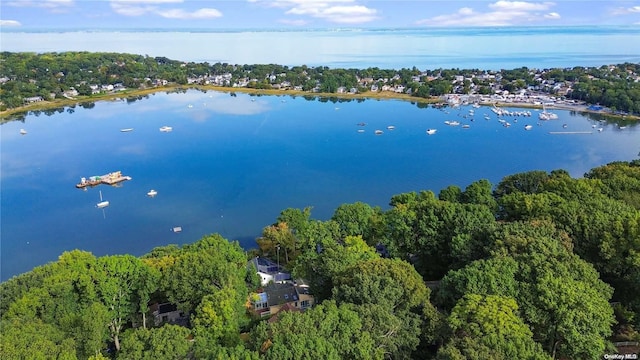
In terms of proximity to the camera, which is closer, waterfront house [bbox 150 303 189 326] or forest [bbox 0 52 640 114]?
waterfront house [bbox 150 303 189 326]

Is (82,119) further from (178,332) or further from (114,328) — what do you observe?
(178,332)

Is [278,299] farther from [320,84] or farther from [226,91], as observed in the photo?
[226,91]

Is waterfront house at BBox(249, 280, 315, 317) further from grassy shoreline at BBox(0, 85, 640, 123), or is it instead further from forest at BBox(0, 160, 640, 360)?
grassy shoreline at BBox(0, 85, 640, 123)

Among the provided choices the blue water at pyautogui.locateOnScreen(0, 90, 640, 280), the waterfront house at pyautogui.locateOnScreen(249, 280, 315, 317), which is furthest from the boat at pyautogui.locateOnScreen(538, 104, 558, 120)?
the waterfront house at pyautogui.locateOnScreen(249, 280, 315, 317)

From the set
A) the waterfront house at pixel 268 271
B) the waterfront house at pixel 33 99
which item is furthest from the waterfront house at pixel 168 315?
the waterfront house at pixel 33 99

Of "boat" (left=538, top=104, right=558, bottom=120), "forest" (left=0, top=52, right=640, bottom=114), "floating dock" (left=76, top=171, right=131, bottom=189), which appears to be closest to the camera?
"floating dock" (left=76, top=171, right=131, bottom=189)

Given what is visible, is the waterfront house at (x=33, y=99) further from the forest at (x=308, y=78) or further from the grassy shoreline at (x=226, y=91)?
the grassy shoreline at (x=226, y=91)
